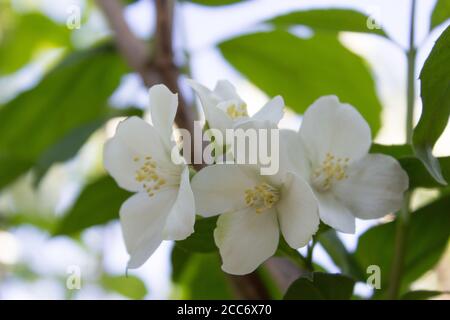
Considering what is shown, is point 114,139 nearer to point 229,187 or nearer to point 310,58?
point 229,187

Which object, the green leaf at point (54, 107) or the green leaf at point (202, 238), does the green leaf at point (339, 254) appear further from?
the green leaf at point (54, 107)

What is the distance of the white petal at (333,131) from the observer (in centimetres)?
63

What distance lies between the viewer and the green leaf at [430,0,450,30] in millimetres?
752

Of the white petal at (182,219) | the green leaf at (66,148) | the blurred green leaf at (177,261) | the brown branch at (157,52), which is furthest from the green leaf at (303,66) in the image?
the white petal at (182,219)

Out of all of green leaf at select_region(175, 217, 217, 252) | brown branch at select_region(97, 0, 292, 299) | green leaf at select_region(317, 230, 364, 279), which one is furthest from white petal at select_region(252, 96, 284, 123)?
brown branch at select_region(97, 0, 292, 299)

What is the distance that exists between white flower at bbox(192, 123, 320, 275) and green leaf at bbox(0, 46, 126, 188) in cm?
62

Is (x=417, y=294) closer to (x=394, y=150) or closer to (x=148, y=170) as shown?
(x=394, y=150)

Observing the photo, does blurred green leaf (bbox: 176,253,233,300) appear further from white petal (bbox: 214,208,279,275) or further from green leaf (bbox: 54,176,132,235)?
white petal (bbox: 214,208,279,275)

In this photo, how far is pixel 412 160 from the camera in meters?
0.63

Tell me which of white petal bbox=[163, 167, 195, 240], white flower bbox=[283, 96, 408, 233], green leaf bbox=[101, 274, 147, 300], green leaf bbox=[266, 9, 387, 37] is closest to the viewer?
white petal bbox=[163, 167, 195, 240]

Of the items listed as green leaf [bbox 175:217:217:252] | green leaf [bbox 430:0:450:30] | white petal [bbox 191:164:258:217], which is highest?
green leaf [bbox 430:0:450:30]

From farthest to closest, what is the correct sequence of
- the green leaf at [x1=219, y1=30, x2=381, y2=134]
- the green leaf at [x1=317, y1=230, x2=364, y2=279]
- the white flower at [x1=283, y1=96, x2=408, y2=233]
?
the green leaf at [x1=219, y1=30, x2=381, y2=134], the green leaf at [x1=317, y1=230, x2=364, y2=279], the white flower at [x1=283, y1=96, x2=408, y2=233]

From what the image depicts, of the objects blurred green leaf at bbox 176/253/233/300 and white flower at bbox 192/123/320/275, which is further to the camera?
blurred green leaf at bbox 176/253/233/300
